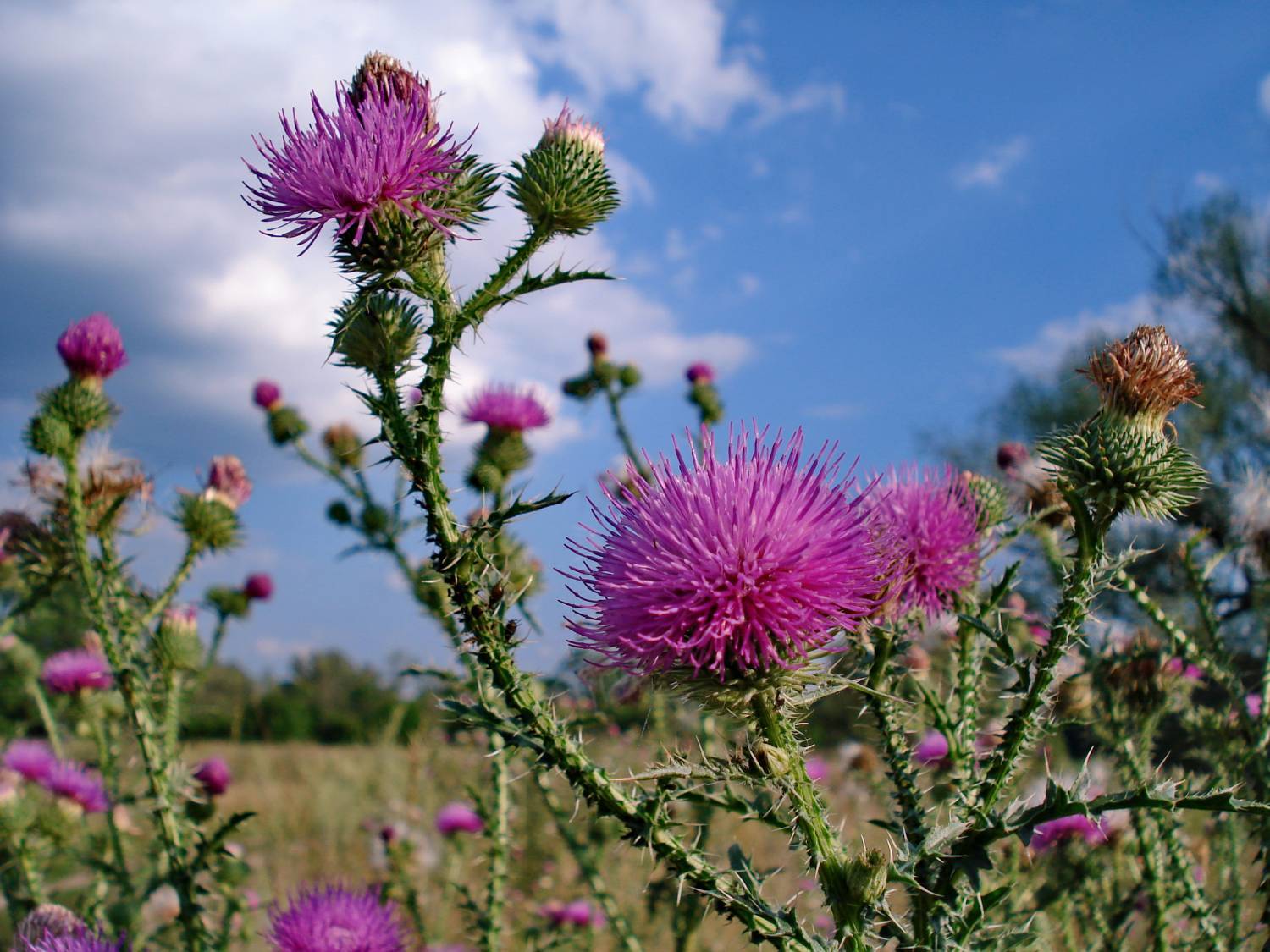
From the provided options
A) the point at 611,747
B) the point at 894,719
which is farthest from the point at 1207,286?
the point at 894,719

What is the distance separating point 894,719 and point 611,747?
3.34 metres

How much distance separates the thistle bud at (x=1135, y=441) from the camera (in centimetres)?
196

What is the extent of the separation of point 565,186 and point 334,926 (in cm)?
214

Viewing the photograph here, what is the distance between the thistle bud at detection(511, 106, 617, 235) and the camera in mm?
2365

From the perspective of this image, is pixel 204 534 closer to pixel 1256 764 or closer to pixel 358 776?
pixel 1256 764

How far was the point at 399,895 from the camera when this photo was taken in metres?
5.05

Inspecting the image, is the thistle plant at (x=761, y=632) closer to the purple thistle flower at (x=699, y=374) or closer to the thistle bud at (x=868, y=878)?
the thistle bud at (x=868, y=878)

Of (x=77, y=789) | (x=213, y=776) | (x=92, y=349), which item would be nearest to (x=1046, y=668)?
(x=92, y=349)

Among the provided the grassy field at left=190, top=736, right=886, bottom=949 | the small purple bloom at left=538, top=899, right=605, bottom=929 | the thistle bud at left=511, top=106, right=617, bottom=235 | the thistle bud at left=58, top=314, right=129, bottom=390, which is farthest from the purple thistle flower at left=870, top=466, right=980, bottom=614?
the small purple bloom at left=538, top=899, right=605, bottom=929

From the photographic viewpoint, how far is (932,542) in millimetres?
2453

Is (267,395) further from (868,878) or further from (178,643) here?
(868,878)

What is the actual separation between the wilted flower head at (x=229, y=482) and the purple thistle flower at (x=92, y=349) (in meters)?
0.72

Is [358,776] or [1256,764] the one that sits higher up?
[1256,764]

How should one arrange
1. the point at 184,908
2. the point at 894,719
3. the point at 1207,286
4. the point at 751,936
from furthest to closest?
the point at 1207,286
the point at 184,908
the point at 894,719
the point at 751,936
